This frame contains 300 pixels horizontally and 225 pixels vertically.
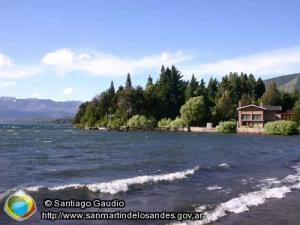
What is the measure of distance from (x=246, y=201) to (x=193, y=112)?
11396cm

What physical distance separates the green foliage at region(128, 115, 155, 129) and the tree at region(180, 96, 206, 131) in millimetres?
14508

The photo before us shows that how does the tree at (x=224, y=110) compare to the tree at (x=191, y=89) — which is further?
the tree at (x=191, y=89)

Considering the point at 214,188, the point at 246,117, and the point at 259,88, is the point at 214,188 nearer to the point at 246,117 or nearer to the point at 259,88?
the point at 246,117

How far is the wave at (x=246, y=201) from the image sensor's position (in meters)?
17.0

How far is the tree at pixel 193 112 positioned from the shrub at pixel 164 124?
722 cm

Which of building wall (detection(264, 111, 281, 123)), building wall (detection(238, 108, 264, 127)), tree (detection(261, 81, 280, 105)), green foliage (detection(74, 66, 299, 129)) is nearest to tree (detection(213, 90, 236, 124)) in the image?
green foliage (detection(74, 66, 299, 129))

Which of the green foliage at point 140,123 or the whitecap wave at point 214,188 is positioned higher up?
the green foliage at point 140,123

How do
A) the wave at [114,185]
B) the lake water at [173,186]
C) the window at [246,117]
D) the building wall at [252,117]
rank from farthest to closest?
the window at [246,117] < the building wall at [252,117] < the wave at [114,185] < the lake water at [173,186]

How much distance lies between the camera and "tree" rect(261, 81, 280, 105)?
140625 mm

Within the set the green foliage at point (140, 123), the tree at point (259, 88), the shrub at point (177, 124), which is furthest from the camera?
the tree at point (259, 88)

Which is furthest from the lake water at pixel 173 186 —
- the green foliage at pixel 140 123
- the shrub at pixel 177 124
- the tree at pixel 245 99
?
the green foliage at pixel 140 123

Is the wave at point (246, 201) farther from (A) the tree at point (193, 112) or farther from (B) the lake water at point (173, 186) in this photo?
(A) the tree at point (193, 112)

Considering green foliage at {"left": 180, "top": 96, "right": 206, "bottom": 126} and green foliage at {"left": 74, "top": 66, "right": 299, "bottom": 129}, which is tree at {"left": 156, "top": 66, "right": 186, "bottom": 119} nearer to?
green foliage at {"left": 74, "top": 66, "right": 299, "bottom": 129}

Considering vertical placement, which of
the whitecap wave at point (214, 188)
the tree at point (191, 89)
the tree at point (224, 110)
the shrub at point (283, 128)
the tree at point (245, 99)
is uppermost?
the tree at point (191, 89)
